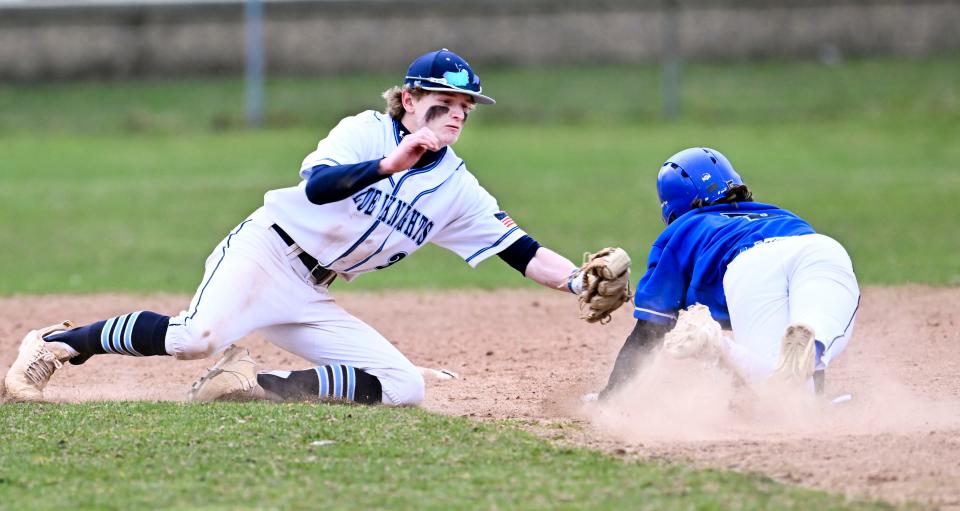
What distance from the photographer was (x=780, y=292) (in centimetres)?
535

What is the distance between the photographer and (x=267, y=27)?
25922 mm

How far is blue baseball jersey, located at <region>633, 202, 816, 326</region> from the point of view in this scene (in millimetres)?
5492

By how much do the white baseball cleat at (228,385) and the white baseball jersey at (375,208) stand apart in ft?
2.05

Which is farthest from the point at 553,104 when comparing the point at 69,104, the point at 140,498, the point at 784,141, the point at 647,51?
the point at 140,498

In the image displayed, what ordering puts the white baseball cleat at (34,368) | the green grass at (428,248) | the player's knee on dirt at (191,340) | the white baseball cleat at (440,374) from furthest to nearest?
1. the white baseball cleat at (440,374)
2. the white baseball cleat at (34,368)
3. the player's knee on dirt at (191,340)
4. the green grass at (428,248)

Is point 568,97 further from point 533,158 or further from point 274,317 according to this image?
point 274,317

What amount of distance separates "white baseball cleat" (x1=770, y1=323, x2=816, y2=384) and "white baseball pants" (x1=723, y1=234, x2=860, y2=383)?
23 centimetres

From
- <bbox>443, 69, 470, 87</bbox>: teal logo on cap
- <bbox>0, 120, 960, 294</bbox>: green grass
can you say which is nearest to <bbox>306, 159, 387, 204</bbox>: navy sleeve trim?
<bbox>443, 69, 470, 87</bbox>: teal logo on cap

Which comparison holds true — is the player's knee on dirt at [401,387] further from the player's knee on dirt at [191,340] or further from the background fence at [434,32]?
the background fence at [434,32]

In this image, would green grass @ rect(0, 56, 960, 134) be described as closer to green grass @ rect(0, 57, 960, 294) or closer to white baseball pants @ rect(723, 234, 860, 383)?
green grass @ rect(0, 57, 960, 294)

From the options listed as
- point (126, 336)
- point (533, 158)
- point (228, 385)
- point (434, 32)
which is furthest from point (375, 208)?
point (434, 32)

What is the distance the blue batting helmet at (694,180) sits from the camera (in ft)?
18.9

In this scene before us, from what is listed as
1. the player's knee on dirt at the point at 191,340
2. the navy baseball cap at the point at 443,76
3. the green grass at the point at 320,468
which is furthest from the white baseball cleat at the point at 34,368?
the navy baseball cap at the point at 443,76

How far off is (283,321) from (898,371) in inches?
122
